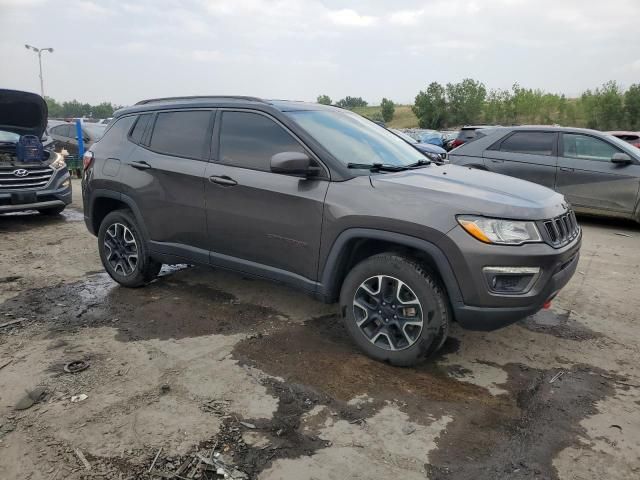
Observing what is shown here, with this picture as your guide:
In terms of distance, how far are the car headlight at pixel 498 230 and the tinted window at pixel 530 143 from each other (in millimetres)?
5942

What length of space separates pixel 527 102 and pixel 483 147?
59.1 metres

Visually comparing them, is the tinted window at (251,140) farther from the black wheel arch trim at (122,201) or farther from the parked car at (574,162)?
the parked car at (574,162)

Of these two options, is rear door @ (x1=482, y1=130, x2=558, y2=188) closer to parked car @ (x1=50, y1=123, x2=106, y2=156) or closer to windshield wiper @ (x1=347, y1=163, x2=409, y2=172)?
windshield wiper @ (x1=347, y1=163, x2=409, y2=172)

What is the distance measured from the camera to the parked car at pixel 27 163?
730 centimetres

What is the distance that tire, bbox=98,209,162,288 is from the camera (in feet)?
15.2

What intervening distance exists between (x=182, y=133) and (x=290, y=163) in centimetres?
147

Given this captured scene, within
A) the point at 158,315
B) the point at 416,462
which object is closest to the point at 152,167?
the point at 158,315

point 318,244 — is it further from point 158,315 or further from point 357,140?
point 158,315

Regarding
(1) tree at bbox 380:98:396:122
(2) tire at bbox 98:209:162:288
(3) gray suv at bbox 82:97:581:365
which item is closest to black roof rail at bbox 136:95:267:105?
(3) gray suv at bbox 82:97:581:365

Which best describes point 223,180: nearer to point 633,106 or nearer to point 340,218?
point 340,218

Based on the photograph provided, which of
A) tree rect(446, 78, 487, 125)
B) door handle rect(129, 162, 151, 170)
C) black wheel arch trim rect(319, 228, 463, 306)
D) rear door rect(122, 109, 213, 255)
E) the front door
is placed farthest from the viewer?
tree rect(446, 78, 487, 125)

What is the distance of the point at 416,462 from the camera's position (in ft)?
7.94

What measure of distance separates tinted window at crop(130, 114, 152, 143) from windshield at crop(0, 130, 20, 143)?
435 centimetres

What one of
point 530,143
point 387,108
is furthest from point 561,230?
point 387,108
